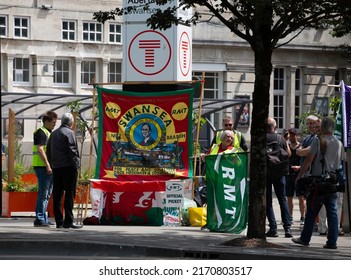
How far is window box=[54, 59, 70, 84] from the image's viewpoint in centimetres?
4741

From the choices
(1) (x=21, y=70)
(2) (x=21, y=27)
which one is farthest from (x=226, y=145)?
(1) (x=21, y=70)

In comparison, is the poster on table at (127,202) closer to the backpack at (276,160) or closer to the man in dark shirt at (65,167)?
the man in dark shirt at (65,167)

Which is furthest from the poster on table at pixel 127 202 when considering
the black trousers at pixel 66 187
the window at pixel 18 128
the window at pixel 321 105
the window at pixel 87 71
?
the window at pixel 321 105

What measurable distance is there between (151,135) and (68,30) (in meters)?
28.3

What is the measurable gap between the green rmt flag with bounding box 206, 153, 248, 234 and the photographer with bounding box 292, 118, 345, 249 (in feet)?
6.44

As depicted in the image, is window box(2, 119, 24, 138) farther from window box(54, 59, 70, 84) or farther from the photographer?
the photographer

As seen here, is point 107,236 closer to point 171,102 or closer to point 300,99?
point 171,102

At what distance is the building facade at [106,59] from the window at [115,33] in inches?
1.6

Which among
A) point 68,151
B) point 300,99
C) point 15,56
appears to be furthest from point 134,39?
point 300,99

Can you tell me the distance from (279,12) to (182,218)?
5421 millimetres

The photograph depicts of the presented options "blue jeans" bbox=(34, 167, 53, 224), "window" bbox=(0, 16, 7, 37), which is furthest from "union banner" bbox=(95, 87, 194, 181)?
"window" bbox=(0, 16, 7, 37)

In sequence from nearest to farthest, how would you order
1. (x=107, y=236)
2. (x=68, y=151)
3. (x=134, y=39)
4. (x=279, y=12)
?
(x=279, y=12) → (x=107, y=236) → (x=68, y=151) → (x=134, y=39)

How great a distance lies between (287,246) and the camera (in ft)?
52.0

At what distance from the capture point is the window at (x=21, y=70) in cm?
4609
